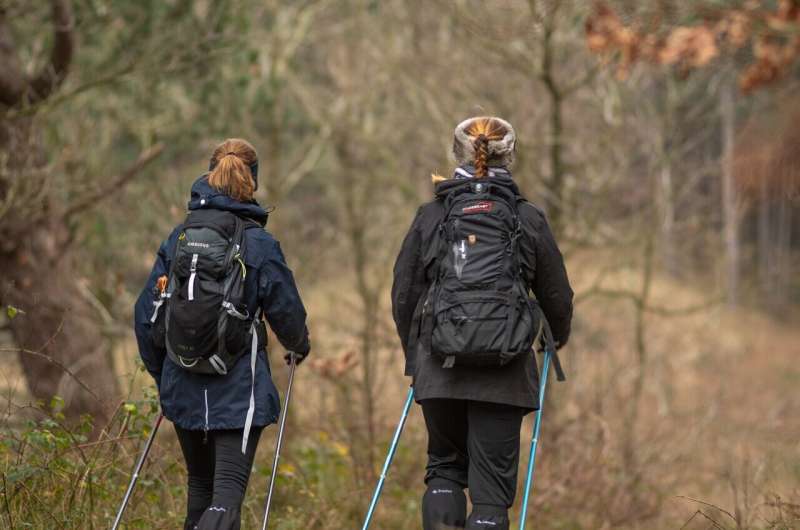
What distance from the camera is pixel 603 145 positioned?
13.2m

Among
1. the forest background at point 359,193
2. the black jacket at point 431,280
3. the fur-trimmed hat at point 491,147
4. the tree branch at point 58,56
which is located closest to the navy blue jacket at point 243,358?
the black jacket at point 431,280

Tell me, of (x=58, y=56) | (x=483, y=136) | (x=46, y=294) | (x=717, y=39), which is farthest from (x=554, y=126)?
(x=483, y=136)

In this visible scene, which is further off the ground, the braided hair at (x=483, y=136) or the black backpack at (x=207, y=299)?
the braided hair at (x=483, y=136)

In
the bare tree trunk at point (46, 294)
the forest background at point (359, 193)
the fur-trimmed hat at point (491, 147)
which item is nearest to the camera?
the fur-trimmed hat at point (491, 147)

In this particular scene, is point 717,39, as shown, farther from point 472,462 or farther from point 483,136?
point 472,462

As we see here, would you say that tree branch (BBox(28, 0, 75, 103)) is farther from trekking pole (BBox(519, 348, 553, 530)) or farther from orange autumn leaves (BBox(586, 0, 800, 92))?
trekking pole (BBox(519, 348, 553, 530))

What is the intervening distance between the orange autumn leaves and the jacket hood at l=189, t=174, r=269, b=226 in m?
2.09

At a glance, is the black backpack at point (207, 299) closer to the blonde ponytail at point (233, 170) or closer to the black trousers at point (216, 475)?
the blonde ponytail at point (233, 170)

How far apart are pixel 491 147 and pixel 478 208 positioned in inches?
12.2

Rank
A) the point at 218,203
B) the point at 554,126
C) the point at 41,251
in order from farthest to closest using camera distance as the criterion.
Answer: the point at 554,126 → the point at 41,251 → the point at 218,203

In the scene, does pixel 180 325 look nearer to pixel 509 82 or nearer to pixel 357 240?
pixel 357 240

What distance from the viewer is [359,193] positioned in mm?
15695

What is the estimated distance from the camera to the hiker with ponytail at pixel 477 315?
405cm

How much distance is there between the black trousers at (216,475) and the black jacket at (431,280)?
2.37 ft
